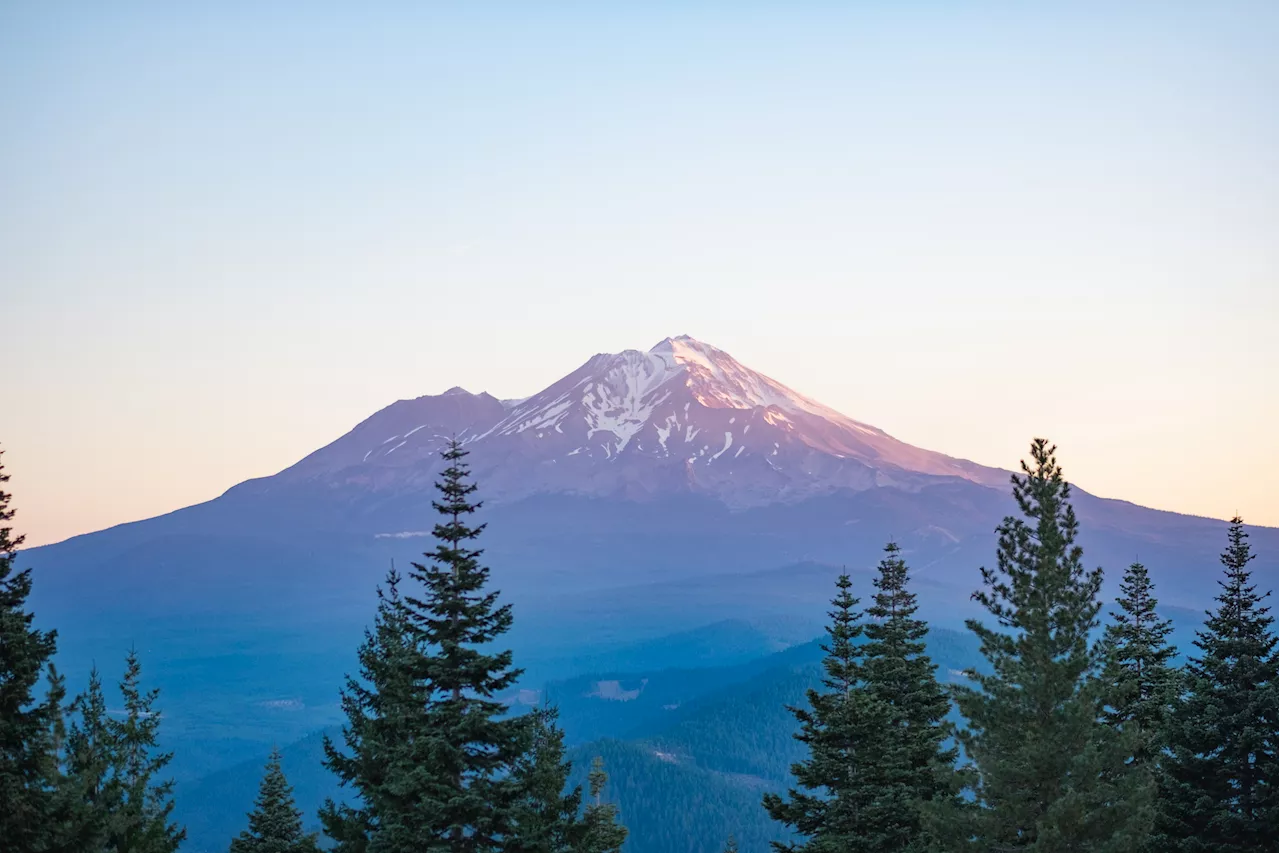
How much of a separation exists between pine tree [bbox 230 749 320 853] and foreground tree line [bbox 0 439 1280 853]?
508 cm

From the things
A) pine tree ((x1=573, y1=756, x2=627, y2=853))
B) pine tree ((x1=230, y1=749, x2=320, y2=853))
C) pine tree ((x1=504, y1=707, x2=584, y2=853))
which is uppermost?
pine tree ((x1=504, y1=707, x2=584, y2=853))

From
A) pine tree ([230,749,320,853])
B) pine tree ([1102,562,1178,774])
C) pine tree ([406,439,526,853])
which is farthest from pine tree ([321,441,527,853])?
pine tree ([1102,562,1178,774])

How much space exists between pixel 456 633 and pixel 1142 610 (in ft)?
70.3

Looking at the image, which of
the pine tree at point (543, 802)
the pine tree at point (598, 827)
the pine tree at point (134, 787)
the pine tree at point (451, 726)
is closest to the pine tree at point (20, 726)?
the pine tree at point (134, 787)

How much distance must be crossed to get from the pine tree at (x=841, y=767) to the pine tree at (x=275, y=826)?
1546cm

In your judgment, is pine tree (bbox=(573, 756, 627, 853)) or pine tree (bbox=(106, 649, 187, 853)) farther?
pine tree (bbox=(573, 756, 627, 853))

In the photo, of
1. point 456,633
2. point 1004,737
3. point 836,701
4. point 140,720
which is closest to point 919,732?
point 836,701

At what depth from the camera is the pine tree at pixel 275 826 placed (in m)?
41.1

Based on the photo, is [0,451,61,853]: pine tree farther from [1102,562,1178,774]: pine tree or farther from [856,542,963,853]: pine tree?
[1102,562,1178,774]: pine tree

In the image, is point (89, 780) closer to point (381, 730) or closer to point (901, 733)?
point (381, 730)

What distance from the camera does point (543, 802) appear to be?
32.3 meters

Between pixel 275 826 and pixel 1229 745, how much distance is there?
28.0 meters

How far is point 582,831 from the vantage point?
31734mm

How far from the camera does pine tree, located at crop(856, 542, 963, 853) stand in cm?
3281
